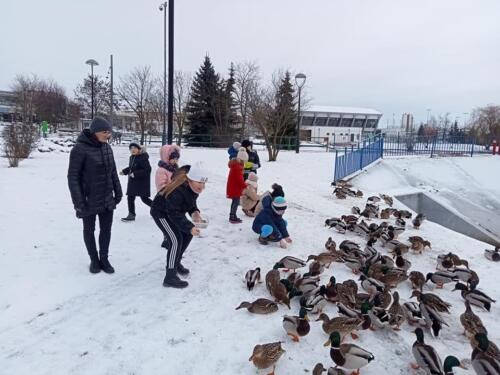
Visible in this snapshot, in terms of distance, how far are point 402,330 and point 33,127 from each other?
18.1 metres

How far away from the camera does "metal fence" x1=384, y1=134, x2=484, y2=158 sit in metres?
23.9

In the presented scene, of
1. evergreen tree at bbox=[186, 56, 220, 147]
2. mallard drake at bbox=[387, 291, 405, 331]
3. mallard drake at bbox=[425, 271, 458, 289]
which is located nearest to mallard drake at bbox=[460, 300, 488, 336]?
mallard drake at bbox=[387, 291, 405, 331]

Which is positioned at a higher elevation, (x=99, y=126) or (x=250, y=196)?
(x=99, y=126)

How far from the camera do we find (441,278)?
15.8 feet

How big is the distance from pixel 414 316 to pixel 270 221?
2.86m

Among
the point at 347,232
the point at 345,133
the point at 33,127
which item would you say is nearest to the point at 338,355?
the point at 347,232

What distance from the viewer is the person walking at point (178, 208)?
13.5ft

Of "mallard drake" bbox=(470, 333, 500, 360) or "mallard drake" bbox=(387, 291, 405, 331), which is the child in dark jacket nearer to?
"mallard drake" bbox=(387, 291, 405, 331)

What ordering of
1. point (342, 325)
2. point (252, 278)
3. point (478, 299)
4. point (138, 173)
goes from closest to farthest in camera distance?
point (342, 325) < point (478, 299) < point (252, 278) < point (138, 173)

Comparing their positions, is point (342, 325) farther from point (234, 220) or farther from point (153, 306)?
point (234, 220)

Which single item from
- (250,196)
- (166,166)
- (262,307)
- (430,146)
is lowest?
(262,307)

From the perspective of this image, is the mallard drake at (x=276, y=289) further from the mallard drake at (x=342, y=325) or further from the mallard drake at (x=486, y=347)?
the mallard drake at (x=486, y=347)

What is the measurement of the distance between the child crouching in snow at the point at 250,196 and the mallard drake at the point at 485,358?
4.92 m

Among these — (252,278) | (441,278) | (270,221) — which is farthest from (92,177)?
(441,278)
